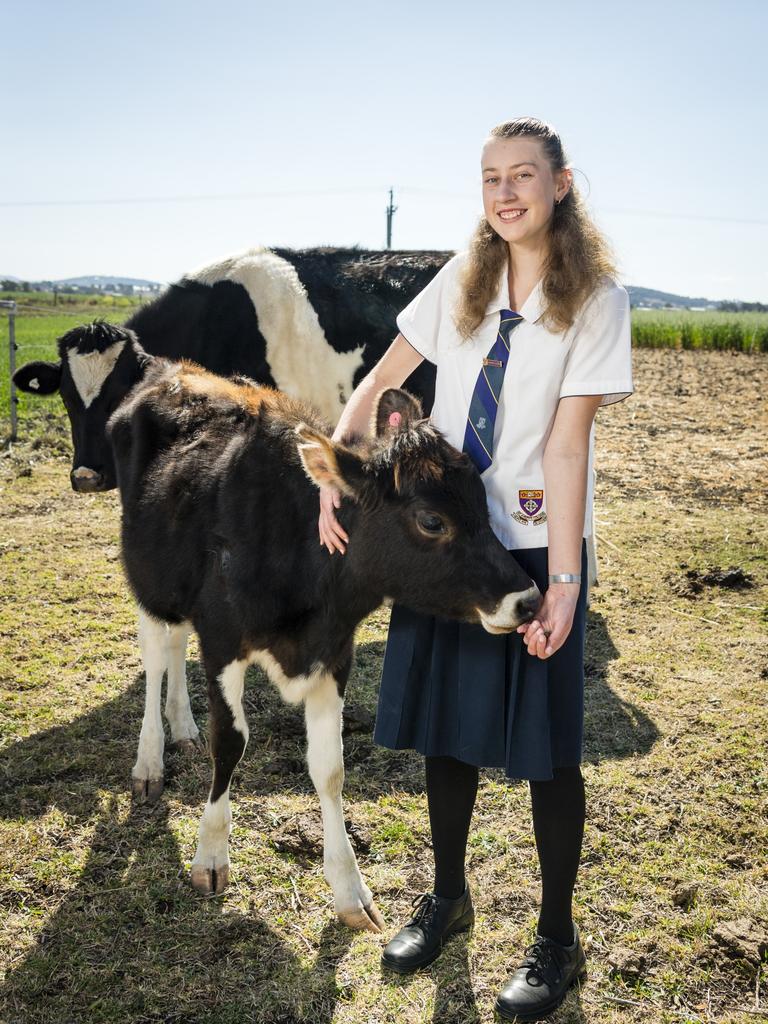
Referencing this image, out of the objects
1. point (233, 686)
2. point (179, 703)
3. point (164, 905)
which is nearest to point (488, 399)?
point (233, 686)

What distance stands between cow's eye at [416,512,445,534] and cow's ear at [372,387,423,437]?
375 millimetres

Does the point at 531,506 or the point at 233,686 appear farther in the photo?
the point at 233,686

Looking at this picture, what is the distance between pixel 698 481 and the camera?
1037 centimetres

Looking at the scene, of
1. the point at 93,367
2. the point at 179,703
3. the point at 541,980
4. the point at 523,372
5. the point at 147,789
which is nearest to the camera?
the point at 523,372

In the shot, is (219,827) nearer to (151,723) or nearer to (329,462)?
(151,723)

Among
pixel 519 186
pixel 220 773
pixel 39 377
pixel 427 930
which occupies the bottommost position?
pixel 427 930

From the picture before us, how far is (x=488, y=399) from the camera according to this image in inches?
110

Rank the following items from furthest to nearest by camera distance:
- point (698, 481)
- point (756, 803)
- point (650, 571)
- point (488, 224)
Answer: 1. point (698, 481)
2. point (650, 571)
3. point (756, 803)
4. point (488, 224)

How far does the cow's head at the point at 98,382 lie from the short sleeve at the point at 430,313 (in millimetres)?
2765

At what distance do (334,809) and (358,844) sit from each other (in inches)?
16.8

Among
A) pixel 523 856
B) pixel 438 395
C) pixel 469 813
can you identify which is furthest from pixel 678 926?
pixel 438 395

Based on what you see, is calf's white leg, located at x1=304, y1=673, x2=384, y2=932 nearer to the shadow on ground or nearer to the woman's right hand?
the shadow on ground

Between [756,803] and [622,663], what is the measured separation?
1638 millimetres

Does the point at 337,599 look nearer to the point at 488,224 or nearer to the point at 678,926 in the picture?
the point at 488,224
